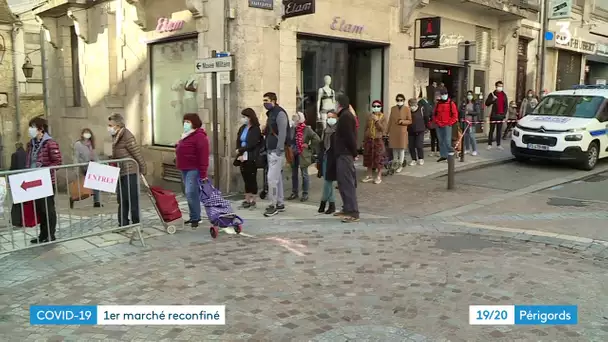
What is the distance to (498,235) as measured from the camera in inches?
278

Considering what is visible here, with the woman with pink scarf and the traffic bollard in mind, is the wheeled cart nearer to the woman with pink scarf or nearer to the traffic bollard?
the woman with pink scarf

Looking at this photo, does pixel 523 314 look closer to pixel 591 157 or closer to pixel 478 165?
pixel 478 165

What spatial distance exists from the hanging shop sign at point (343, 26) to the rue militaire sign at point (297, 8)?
1592 mm

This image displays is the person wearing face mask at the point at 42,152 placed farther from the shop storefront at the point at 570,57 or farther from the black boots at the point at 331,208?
the shop storefront at the point at 570,57

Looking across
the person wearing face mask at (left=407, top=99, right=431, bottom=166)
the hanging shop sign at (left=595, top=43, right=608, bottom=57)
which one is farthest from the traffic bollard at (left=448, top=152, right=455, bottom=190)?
the hanging shop sign at (left=595, top=43, right=608, bottom=57)

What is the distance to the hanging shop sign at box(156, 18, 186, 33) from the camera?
38.4ft

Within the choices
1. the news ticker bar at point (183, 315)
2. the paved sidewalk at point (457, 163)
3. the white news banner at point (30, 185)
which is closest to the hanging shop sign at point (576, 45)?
the paved sidewalk at point (457, 163)

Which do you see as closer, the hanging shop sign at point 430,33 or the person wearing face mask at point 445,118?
the person wearing face mask at point 445,118

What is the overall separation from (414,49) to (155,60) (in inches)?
268

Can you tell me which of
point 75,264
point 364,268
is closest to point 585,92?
point 364,268

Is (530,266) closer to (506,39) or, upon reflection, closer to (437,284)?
(437,284)

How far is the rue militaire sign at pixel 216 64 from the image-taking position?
28.9 ft

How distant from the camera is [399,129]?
11562 millimetres

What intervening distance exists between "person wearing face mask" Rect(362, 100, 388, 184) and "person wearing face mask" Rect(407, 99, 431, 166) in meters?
1.86
